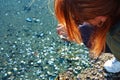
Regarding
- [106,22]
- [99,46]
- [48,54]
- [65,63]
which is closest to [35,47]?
[48,54]

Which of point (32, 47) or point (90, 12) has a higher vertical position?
point (90, 12)

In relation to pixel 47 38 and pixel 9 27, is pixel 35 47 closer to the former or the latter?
pixel 47 38

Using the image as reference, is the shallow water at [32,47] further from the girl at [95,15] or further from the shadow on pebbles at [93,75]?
the girl at [95,15]

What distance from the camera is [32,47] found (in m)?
1.95

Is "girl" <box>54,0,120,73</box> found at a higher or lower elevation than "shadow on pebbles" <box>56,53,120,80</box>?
higher

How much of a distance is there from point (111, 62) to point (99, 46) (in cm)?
61

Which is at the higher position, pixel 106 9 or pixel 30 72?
pixel 106 9

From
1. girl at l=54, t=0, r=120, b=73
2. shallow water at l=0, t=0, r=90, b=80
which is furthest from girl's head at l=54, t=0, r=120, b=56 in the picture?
shallow water at l=0, t=0, r=90, b=80

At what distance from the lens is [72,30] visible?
104 cm

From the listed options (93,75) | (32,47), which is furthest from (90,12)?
(32,47)

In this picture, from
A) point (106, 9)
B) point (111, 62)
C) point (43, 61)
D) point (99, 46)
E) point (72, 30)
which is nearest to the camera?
point (106, 9)

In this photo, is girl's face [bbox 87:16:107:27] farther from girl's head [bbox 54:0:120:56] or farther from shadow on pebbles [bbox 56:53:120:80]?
shadow on pebbles [bbox 56:53:120:80]

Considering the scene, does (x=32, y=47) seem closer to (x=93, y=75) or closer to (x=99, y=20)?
(x=93, y=75)

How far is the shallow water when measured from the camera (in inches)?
70.6
